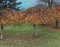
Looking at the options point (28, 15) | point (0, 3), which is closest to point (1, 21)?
point (28, 15)

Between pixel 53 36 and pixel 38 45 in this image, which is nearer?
pixel 38 45

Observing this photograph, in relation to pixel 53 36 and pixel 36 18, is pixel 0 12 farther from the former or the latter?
pixel 53 36

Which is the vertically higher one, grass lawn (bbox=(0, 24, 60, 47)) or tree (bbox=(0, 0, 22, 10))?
tree (bbox=(0, 0, 22, 10))

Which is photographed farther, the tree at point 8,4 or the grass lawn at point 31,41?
the tree at point 8,4

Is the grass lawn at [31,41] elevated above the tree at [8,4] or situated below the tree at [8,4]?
below

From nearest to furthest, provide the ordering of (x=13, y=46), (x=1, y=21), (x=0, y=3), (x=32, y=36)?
1. (x=13, y=46)
2. (x=1, y=21)
3. (x=32, y=36)
4. (x=0, y=3)

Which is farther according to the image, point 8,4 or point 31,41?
point 8,4

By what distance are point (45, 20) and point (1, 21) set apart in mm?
2271

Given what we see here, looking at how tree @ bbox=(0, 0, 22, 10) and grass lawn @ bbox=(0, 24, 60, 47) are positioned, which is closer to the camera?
grass lawn @ bbox=(0, 24, 60, 47)

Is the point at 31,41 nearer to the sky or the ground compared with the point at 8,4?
nearer to the ground

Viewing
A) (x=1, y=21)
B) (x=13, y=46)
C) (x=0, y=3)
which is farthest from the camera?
(x=0, y=3)

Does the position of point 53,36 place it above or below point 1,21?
below

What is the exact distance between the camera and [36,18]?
44.5 feet

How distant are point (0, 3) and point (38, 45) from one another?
792cm
